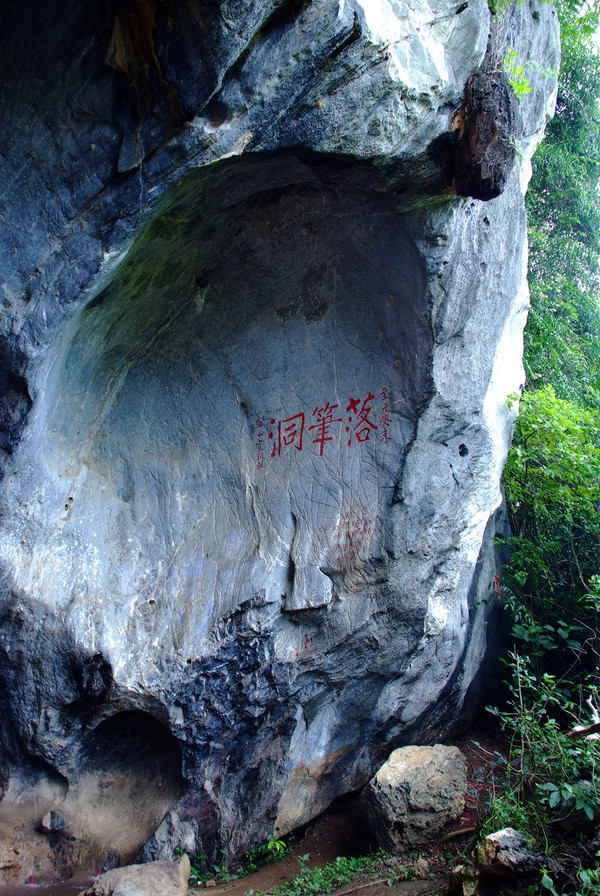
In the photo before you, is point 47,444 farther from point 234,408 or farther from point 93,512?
point 234,408

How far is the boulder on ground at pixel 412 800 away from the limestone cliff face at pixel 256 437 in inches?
19.0

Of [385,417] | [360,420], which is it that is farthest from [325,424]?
[385,417]

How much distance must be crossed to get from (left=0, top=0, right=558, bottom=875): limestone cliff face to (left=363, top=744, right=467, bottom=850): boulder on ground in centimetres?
48

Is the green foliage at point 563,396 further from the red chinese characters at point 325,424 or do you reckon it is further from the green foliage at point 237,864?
the green foliage at point 237,864

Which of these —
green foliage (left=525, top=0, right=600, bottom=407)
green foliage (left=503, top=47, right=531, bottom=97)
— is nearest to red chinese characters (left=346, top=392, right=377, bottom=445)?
green foliage (left=503, top=47, right=531, bottom=97)

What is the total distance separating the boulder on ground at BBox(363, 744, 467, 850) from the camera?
402 cm

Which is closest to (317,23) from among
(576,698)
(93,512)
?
(93,512)

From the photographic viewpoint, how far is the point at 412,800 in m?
4.04

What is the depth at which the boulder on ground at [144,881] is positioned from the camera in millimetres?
3500

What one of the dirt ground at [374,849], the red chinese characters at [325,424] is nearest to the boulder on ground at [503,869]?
the dirt ground at [374,849]

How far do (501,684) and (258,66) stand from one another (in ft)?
17.3

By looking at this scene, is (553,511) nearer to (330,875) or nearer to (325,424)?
(325,424)

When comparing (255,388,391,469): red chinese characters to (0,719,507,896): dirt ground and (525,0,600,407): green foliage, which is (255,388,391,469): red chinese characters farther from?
(525,0,600,407): green foliage

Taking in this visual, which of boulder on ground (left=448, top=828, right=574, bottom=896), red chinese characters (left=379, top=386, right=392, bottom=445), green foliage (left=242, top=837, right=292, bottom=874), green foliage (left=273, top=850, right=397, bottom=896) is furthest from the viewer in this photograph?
red chinese characters (left=379, top=386, right=392, bottom=445)
